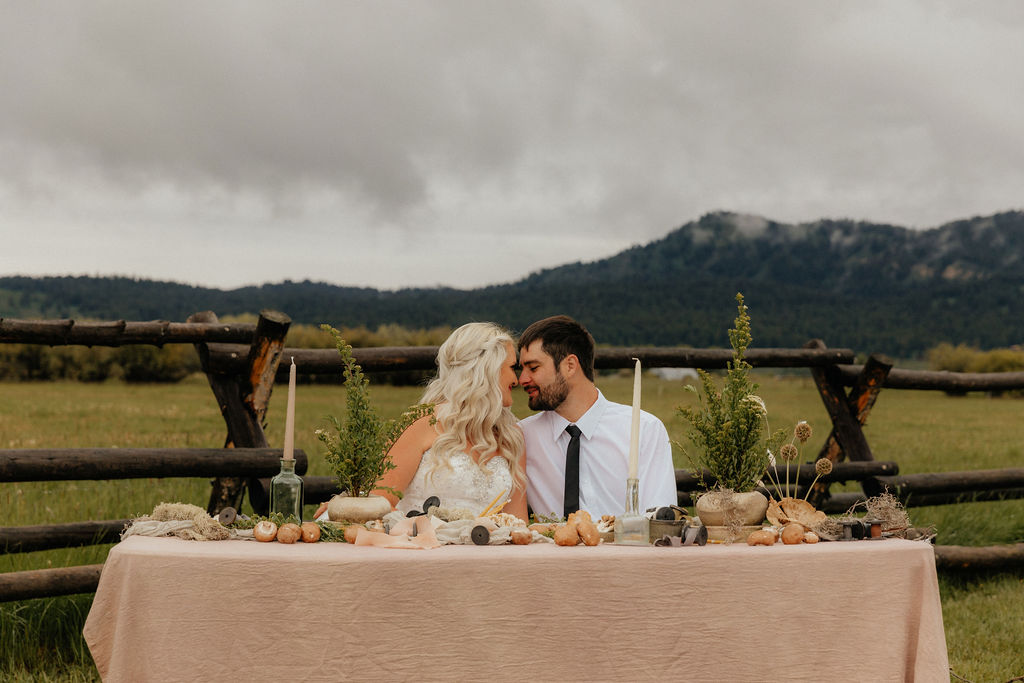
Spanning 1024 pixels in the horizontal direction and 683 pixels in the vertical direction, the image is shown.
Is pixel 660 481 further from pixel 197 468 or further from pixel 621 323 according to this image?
pixel 621 323

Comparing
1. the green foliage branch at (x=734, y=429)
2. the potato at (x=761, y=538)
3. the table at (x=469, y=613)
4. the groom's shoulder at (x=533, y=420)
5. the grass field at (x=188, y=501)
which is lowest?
the grass field at (x=188, y=501)

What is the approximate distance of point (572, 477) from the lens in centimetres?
350

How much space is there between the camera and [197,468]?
15.9ft

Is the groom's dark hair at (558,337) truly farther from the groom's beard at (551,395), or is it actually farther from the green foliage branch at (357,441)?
the green foliage branch at (357,441)

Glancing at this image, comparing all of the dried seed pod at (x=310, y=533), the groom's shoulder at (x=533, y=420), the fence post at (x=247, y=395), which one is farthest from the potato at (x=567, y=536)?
the fence post at (x=247, y=395)

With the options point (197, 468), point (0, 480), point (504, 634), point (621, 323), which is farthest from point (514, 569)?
point (621, 323)

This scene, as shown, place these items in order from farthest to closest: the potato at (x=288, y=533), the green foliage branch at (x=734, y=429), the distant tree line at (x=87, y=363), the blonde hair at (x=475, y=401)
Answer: the distant tree line at (x=87, y=363)
the blonde hair at (x=475, y=401)
the green foliage branch at (x=734, y=429)
the potato at (x=288, y=533)

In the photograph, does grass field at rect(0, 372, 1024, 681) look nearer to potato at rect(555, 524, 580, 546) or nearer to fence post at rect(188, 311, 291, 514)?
potato at rect(555, 524, 580, 546)

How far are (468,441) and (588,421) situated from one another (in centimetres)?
59

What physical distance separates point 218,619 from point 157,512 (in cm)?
45

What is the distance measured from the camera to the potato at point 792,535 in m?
2.37

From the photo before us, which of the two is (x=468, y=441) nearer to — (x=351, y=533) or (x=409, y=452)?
(x=409, y=452)

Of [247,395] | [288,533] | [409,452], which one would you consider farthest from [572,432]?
[247,395]

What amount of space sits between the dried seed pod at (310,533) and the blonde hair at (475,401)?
1.12m
